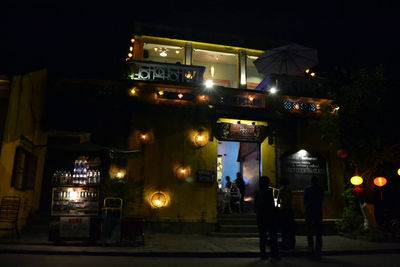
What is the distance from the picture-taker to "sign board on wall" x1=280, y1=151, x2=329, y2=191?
1315cm

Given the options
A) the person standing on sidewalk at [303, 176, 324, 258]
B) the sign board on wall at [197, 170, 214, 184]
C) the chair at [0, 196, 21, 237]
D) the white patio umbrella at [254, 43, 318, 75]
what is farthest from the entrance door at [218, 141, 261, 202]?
the chair at [0, 196, 21, 237]

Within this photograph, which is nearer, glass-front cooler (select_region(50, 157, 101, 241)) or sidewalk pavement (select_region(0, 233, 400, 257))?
sidewalk pavement (select_region(0, 233, 400, 257))

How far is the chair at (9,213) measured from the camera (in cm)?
957

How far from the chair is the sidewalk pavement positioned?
0.53 metres

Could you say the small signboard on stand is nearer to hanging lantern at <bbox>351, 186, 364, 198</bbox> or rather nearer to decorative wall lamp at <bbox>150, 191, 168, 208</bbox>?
decorative wall lamp at <bbox>150, 191, 168, 208</bbox>

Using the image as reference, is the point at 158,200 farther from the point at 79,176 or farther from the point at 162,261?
the point at 162,261

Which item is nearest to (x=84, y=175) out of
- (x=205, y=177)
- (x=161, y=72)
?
(x=205, y=177)

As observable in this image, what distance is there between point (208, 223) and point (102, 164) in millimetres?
4633

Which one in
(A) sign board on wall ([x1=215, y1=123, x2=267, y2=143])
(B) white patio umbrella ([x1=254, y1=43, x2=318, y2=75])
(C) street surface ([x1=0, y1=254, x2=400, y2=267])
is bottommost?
(C) street surface ([x1=0, y1=254, x2=400, y2=267])

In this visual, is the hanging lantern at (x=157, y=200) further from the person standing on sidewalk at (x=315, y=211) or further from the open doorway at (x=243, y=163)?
the person standing on sidewalk at (x=315, y=211)

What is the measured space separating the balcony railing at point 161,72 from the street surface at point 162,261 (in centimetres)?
742

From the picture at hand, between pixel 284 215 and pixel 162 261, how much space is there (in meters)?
3.75

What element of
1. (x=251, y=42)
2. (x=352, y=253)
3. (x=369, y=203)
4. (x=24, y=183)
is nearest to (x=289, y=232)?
(x=352, y=253)

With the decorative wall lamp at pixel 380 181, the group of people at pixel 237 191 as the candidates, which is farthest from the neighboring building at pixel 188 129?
the decorative wall lamp at pixel 380 181
